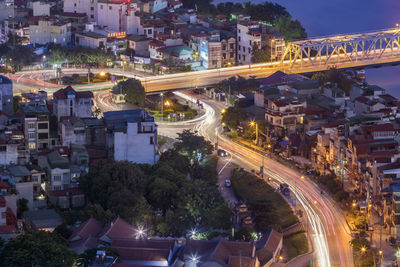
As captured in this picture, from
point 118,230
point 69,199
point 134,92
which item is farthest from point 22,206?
point 134,92

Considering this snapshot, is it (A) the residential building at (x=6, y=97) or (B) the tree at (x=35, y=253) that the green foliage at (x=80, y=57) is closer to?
(A) the residential building at (x=6, y=97)

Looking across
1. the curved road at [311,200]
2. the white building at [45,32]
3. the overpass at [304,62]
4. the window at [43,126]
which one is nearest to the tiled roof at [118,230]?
the curved road at [311,200]

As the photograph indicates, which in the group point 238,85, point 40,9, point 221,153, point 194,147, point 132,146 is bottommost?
point 221,153

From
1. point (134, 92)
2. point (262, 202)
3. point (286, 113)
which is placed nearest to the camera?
point (262, 202)

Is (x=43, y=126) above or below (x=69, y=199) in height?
above

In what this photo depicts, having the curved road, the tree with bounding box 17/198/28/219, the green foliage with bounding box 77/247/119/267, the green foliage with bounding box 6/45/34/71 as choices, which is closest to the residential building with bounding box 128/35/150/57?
the green foliage with bounding box 6/45/34/71

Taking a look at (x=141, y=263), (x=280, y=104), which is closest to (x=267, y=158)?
(x=280, y=104)

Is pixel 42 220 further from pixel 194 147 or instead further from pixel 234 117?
pixel 234 117

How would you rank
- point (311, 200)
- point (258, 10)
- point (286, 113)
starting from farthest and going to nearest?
point (258, 10) < point (286, 113) < point (311, 200)
